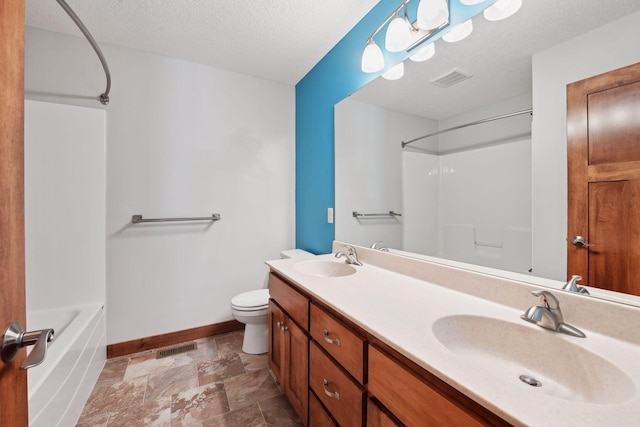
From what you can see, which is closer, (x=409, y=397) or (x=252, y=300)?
(x=409, y=397)

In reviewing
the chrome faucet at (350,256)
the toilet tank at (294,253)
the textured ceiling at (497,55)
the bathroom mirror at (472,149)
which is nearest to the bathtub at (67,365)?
the toilet tank at (294,253)

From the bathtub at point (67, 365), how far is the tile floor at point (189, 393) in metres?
0.12

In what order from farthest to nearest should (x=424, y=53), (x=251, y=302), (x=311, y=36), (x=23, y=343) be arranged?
(x=251, y=302) → (x=311, y=36) → (x=424, y=53) → (x=23, y=343)

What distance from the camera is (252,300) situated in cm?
204

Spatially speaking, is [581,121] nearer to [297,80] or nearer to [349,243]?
[349,243]

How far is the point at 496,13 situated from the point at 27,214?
2.78 m

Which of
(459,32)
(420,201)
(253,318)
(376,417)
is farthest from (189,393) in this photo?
(459,32)

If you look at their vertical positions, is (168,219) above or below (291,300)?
above

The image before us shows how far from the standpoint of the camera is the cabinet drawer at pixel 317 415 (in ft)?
3.36

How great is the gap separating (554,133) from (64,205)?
106 inches

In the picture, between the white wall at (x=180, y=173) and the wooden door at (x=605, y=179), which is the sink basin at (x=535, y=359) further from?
the white wall at (x=180, y=173)

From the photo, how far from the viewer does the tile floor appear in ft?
4.60

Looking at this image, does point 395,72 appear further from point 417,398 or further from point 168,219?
point 168,219

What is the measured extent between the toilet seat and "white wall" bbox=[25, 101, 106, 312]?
953 millimetres
